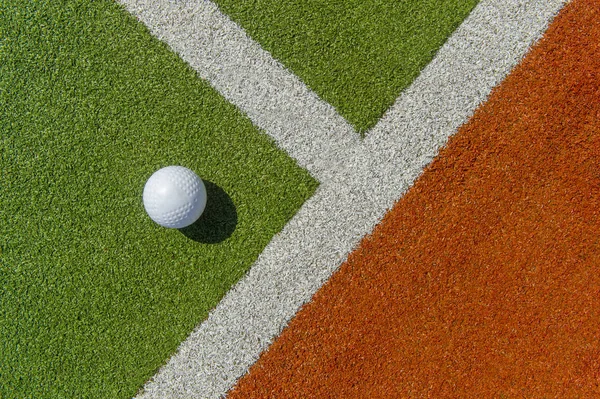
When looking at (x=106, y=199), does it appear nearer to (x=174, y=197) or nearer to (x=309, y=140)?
(x=174, y=197)

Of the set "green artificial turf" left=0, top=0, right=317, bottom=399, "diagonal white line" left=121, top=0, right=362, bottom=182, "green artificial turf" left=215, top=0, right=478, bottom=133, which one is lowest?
"green artificial turf" left=0, top=0, right=317, bottom=399

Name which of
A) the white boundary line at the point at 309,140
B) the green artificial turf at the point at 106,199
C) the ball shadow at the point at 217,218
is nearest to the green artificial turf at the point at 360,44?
the white boundary line at the point at 309,140

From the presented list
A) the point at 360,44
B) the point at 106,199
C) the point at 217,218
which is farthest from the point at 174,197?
the point at 360,44

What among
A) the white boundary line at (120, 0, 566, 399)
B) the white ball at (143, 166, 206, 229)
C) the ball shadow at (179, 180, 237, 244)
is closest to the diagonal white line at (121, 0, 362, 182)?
the white boundary line at (120, 0, 566, 399)

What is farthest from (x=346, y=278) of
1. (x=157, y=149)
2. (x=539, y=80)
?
(x=539, y=80)

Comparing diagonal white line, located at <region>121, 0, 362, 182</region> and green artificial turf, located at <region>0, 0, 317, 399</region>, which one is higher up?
diagonal white line, located at <region>121, 0, 362, 182</region>

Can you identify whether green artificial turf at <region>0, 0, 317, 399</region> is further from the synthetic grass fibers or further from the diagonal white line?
the synthetic grass fibers

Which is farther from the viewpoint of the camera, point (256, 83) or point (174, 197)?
point (256, 83)

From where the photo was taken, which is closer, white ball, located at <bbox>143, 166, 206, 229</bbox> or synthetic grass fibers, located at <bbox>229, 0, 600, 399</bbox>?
white ball, located at <bbox>143, 166, 206, 229</bbox>
